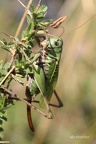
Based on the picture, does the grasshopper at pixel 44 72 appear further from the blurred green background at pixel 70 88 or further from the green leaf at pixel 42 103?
the blurred green background at pixel 70 88

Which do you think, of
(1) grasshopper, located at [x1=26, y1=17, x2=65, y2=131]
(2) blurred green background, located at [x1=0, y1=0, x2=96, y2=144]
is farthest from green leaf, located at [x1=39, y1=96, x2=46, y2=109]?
(2) blurred green background, located at [x1=0, y1=0, x2=96, y2=144]

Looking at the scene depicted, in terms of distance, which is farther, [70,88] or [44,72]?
[70,88]

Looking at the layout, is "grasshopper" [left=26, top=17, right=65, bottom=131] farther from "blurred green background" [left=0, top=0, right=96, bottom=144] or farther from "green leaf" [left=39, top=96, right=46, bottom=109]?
"blurred green background" [left=0, top=0, right=96, bottom=144]

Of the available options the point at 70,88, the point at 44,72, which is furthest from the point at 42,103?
the point at 70,88

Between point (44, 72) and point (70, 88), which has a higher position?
point (44, 72)

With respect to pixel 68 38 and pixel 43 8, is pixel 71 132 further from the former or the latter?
pixel 43 8

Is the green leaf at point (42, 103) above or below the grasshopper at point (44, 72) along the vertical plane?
below

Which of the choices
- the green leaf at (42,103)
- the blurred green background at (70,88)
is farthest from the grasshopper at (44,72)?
the blurred green background at (70,88)

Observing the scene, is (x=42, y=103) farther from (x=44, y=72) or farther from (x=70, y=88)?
(x=70, y=88)
